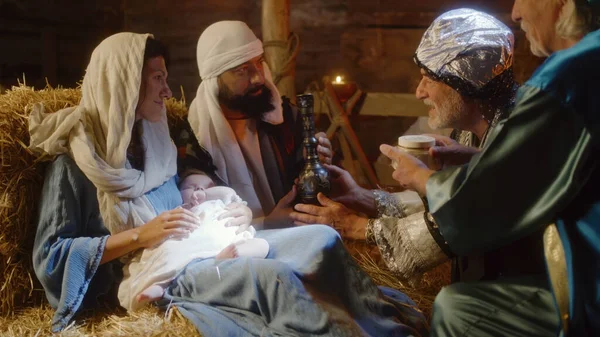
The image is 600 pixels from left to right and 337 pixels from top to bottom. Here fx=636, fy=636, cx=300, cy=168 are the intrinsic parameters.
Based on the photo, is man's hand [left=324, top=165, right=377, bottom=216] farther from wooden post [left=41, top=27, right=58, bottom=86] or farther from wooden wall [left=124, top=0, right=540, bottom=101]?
wooden post [left=41, top=27, right=58, bottom=86]

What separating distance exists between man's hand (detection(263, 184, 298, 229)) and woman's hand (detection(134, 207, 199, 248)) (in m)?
0.61

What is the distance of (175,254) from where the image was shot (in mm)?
2598

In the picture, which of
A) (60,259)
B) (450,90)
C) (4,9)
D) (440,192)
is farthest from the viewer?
(4,9)

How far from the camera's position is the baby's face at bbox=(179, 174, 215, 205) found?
2889mm

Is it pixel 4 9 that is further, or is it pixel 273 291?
pixel 4 9

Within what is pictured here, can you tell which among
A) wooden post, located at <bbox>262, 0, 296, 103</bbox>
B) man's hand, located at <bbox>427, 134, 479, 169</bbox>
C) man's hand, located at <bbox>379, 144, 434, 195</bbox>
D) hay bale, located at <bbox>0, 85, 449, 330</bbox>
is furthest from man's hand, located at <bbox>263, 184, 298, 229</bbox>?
wooden post, located at <bbox>262, 0, 296, 103</bbox>

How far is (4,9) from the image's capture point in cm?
657

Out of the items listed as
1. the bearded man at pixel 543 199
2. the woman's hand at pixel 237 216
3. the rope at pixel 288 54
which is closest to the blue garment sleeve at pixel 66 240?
the woman's hand at pixel 237 216

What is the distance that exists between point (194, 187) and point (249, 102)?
1.91 ft

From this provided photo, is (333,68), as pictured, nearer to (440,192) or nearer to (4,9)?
(4,9)

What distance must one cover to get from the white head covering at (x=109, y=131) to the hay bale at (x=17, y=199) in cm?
14

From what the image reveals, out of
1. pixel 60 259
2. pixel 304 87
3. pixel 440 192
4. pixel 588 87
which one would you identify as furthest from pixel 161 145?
pixel 304 87

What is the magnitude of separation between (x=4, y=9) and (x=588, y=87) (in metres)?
Answer: 6.22

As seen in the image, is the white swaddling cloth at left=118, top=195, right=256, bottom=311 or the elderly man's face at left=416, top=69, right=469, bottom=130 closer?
the white swaddling cloth at left=118, top=195, right=256, bottom=311
